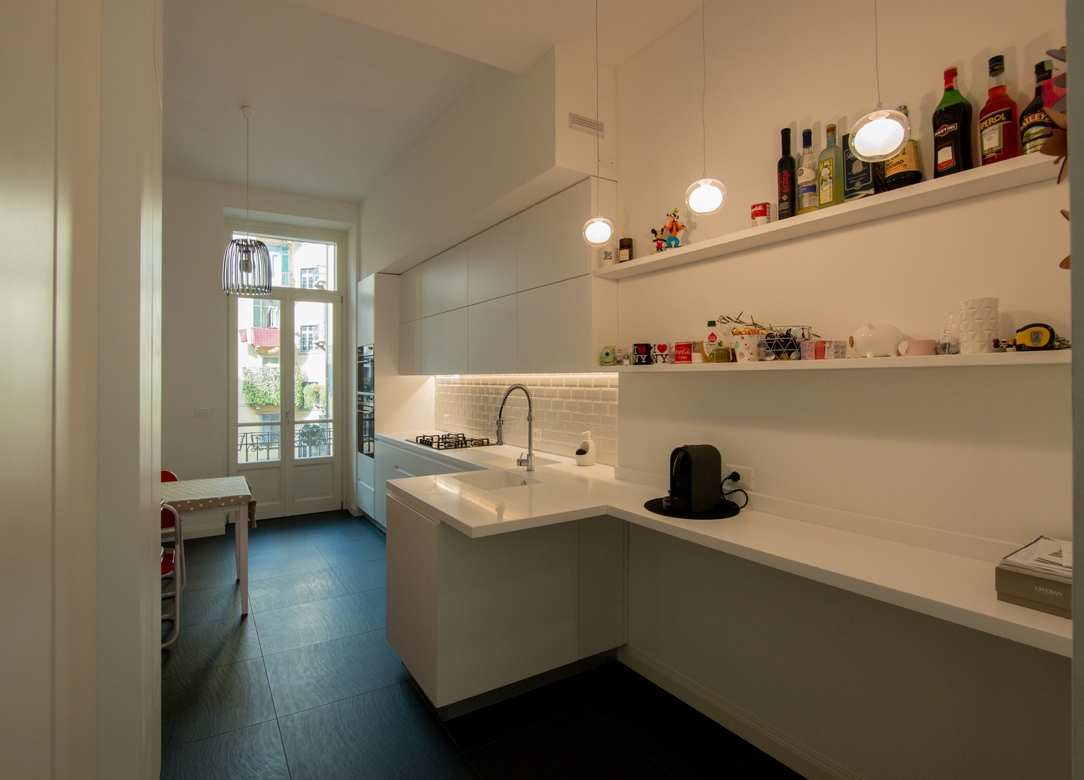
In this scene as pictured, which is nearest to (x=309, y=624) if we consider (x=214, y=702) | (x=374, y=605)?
(x=374, y=605)

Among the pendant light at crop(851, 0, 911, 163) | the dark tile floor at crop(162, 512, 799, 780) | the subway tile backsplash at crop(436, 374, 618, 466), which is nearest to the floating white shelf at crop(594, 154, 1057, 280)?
the pendant light at crop(851, 0, 911, 163)

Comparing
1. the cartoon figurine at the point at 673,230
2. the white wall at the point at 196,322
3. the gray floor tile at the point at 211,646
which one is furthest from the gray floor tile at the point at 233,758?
the white wall at the point at 196,322

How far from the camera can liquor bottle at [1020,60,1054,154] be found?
1370 mm

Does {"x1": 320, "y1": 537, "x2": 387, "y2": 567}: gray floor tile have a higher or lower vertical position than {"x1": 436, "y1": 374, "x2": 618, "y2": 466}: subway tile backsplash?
lower

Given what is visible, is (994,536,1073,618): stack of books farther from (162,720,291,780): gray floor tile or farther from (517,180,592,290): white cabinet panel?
(162,720,291,780): gray floor tile

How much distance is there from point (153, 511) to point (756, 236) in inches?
92.0

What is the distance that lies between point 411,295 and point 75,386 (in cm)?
454

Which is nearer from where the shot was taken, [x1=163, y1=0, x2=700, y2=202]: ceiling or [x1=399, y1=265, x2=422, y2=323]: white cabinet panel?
[x1=163, y1=0, x2=700, y2=202]: ceiling

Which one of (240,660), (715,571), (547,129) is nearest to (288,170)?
(547,129)

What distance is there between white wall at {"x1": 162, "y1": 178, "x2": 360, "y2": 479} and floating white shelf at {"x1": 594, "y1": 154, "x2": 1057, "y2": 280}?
477cm

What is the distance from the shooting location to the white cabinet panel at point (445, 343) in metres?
4.35

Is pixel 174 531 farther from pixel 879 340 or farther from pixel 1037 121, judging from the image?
pixel 1037 121

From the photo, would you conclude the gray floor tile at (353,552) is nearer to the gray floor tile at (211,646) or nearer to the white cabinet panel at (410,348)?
Answer: the gray floor tile at (211,646)

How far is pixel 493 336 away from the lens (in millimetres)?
3852
